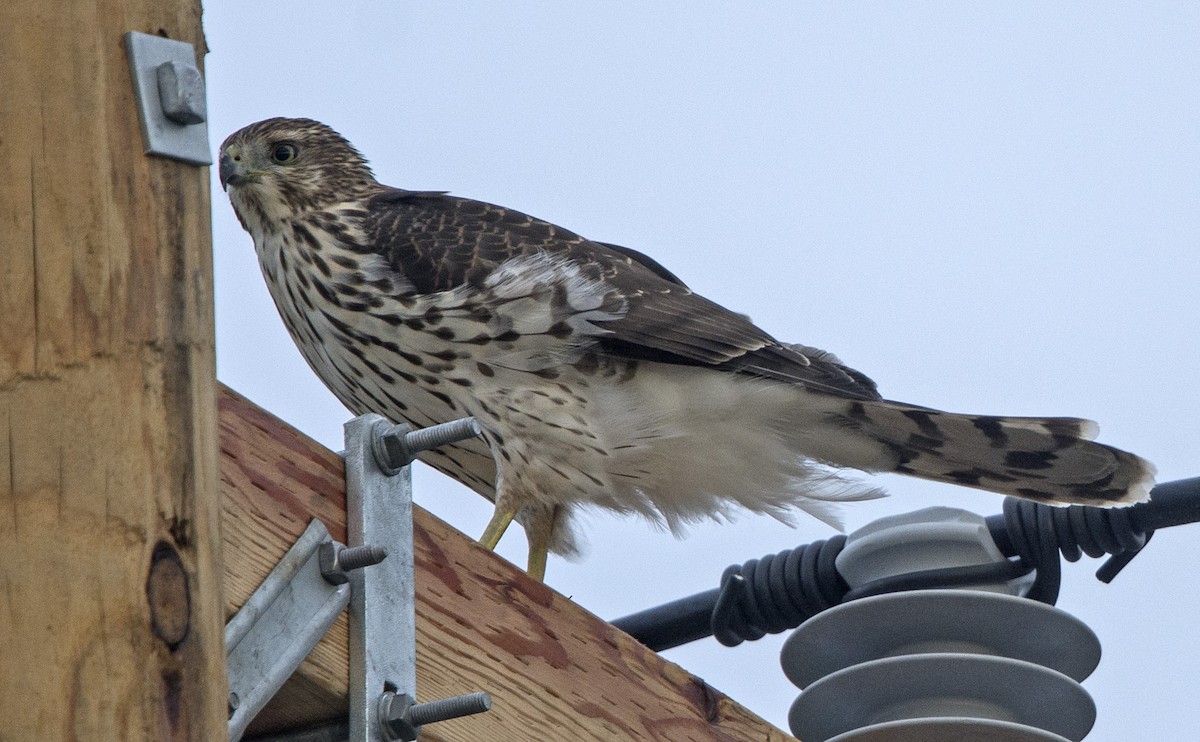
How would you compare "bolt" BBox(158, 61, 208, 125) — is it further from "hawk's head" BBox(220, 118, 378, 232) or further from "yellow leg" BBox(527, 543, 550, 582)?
"hawk's head" BBox(220, 118, 378, 232)

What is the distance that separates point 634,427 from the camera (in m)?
4.27

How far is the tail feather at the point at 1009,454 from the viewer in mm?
4062

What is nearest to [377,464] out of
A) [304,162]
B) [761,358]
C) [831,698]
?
[831,698]

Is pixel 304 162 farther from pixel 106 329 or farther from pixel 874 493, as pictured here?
pixel 106 329

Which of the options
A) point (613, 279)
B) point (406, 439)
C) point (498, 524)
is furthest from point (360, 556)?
point (613, 279)

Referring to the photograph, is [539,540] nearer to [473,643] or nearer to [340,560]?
[473,643]

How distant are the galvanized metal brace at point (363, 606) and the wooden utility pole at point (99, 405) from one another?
419mm

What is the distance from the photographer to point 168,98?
163cm

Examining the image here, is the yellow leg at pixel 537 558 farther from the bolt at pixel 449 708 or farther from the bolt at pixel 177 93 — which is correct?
the bolt at pixel 177 93

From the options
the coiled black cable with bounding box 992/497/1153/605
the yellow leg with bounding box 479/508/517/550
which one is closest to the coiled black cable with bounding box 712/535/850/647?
the coiled black cable with bounding box 992/497/1153/605

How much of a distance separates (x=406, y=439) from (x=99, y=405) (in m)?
0.68

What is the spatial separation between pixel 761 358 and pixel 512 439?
0.78 meters

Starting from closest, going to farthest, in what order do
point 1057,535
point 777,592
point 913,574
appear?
point 913,574 < point 1057,535 < point 777,592

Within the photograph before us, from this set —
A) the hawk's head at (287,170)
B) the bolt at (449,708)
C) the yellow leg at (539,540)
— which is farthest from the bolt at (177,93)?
the hawk's head at (287,170)
